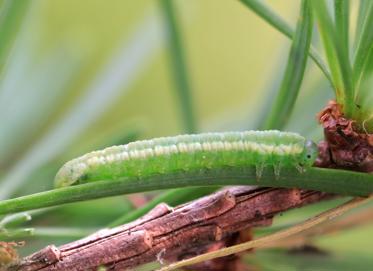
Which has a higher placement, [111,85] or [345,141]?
[111,85]

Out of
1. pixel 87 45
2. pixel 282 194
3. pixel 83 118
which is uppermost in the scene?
pixel 87 45

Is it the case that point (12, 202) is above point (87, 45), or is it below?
below

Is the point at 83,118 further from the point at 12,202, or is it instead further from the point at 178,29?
the point at 12,202

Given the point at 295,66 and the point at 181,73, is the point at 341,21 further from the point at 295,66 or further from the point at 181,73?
the point at 181,73

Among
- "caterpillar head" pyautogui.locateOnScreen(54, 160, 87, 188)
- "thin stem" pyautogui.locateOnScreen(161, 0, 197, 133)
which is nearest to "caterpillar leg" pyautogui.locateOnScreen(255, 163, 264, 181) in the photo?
"caterpillar head" pyautogui.locateOnScreen(54, 160, 87, 188)

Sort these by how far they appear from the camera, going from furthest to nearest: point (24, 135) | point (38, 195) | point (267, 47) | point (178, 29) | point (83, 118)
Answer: point (267, 47) → point (24, 135) → point (83, 118) → point (178, 29) → point (38, 195)

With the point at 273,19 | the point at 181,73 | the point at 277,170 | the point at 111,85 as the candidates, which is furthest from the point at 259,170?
the point at 111,85

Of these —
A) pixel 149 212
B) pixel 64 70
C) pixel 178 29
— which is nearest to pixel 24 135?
pixel 64 70
